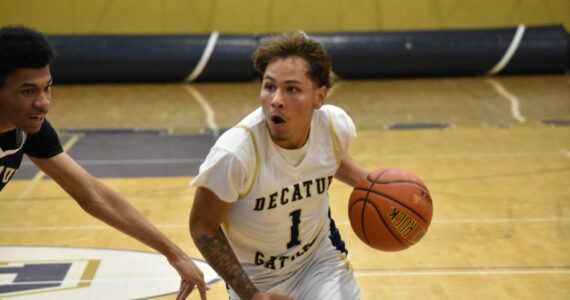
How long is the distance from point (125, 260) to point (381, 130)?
4.73 meters

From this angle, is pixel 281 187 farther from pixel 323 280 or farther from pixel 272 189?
pixel 323 280

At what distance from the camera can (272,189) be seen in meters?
3.46

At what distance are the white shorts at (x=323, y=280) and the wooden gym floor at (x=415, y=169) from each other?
49.7 inches

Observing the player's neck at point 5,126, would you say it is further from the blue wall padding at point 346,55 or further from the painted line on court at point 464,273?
the blue wall padding at point 346,55

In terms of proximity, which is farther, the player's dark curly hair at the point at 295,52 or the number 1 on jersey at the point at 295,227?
the number 1 on jersey at the point at 295,227

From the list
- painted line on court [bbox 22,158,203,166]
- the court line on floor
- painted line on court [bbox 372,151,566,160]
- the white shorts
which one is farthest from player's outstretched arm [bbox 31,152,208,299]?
painted line on court [bbox 372,151,566,160]

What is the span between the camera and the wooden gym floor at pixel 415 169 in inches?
215

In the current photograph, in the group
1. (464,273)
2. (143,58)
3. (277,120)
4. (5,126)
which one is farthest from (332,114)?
(143,58)

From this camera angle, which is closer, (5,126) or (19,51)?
(19,51)

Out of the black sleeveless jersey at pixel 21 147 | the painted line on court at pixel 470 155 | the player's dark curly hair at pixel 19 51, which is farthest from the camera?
the painted line on court at pixel 470 155

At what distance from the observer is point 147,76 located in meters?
13.0

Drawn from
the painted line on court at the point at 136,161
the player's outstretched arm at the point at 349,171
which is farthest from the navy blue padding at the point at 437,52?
the player's outstretched arm at the point at 349,171

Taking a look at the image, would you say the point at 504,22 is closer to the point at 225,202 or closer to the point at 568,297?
the point at 568,297

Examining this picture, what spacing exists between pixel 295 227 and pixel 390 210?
0.50m
